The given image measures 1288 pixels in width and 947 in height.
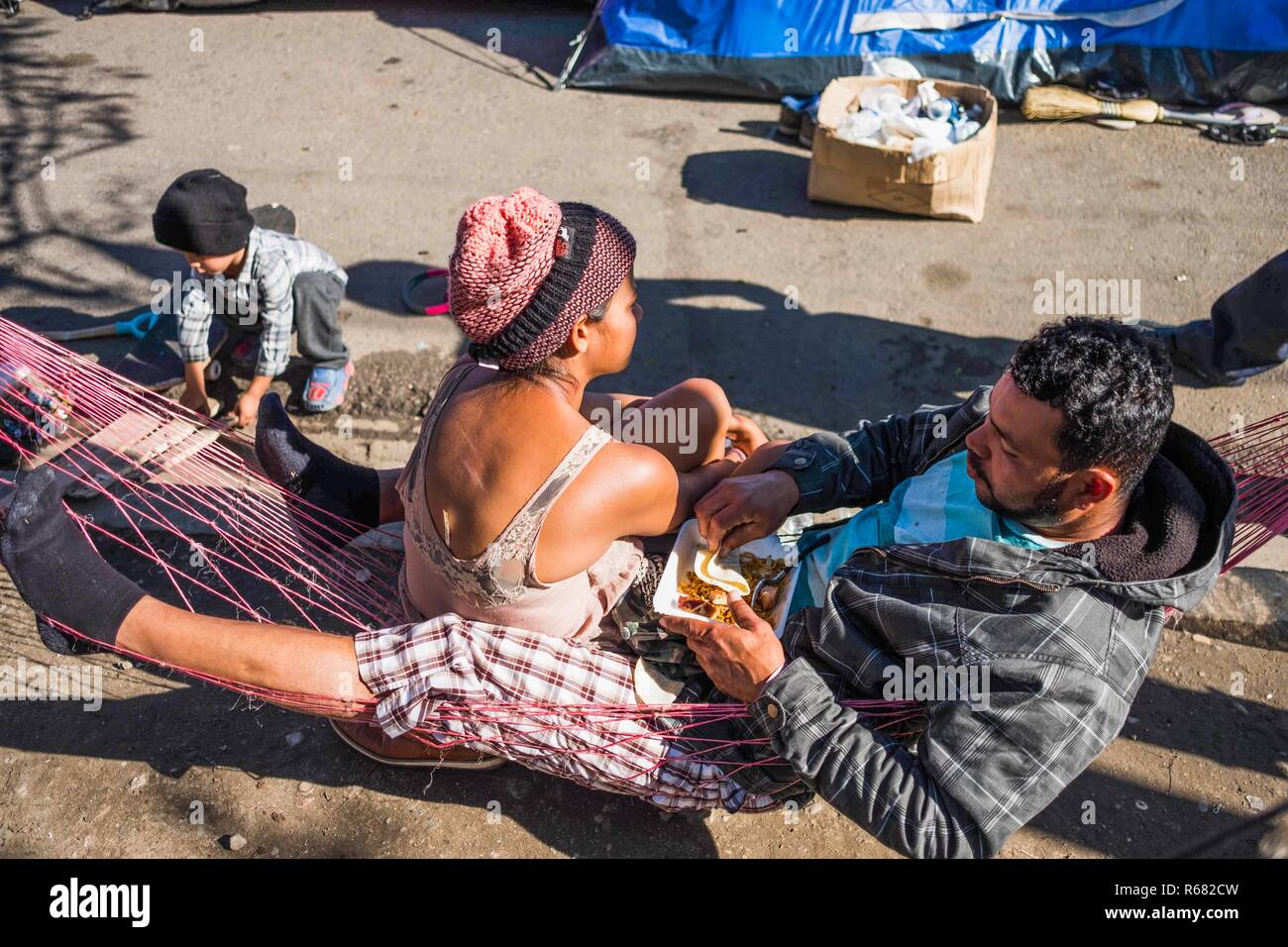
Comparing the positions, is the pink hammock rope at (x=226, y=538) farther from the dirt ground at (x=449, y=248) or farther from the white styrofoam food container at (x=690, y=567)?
the dirt ground at (x=449, y=248)

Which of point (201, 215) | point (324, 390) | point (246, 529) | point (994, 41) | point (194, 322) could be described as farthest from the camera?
point (994, 41)

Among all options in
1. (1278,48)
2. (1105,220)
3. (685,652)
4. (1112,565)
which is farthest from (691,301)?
(1278,48)

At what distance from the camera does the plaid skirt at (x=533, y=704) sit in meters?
2.41

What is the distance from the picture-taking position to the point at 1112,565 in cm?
211

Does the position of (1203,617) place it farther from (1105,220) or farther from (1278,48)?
(1278,48)

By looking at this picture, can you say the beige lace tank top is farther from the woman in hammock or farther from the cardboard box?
the cardboard box

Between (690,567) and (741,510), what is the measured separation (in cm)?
19

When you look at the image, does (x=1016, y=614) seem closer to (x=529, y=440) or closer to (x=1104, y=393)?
(x=1104, y=393)

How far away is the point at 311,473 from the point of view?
3137mm

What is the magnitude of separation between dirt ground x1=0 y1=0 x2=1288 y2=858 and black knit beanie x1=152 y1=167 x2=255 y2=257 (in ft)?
2.79

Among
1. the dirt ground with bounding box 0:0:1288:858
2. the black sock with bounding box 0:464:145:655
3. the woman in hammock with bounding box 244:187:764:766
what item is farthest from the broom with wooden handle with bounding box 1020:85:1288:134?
the black sock with bounding box 0:464:145:655

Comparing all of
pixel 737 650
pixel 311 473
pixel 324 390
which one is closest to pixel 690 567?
pixel 737 650

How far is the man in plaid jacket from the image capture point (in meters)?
2.02

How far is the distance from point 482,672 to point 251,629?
0.54m
